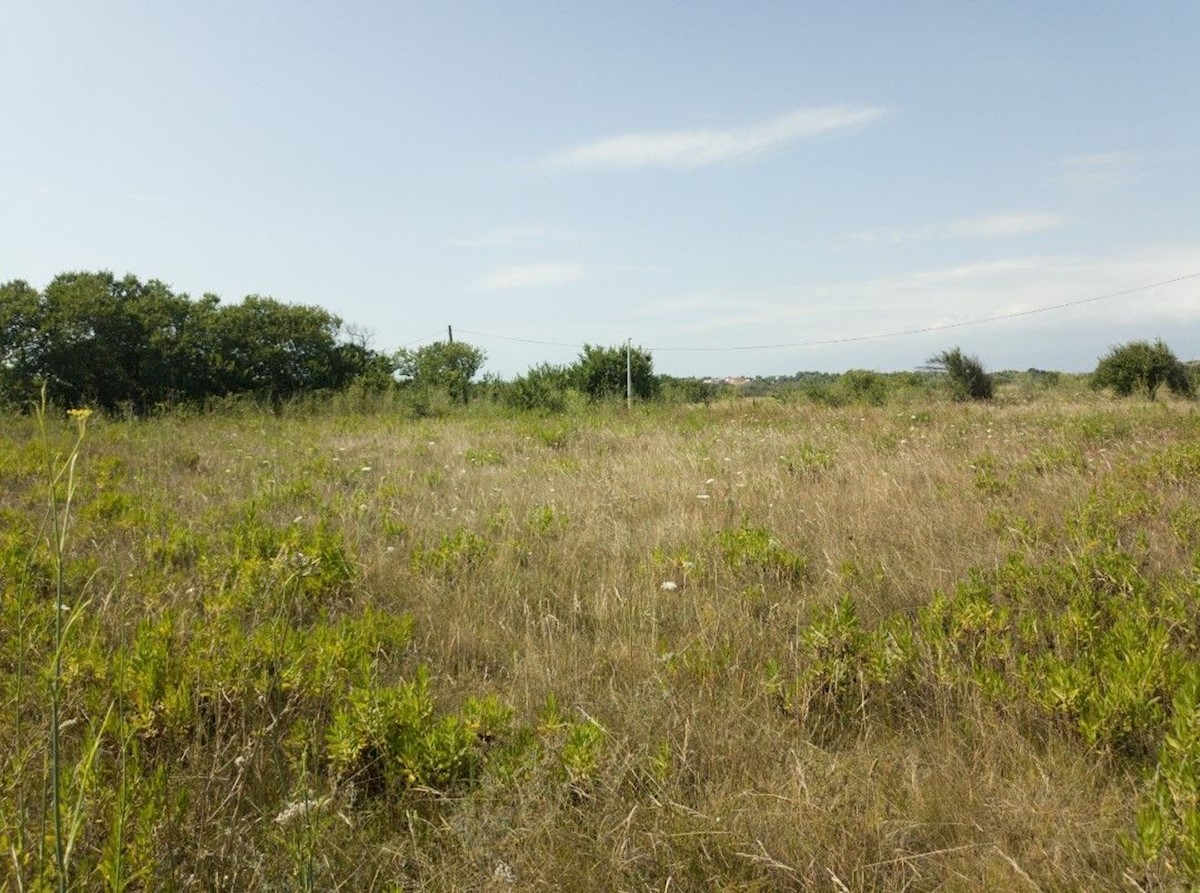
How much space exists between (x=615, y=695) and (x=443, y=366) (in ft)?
92.1

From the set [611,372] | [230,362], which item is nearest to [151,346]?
[230,362]

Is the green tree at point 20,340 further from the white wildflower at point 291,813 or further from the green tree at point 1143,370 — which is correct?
the green tree at point 1143,370

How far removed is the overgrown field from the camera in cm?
168

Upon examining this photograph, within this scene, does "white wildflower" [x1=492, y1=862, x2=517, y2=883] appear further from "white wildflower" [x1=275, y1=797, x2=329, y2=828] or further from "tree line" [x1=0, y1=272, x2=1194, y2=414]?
"tree line" [x1=0, y1=272, x2=1194, y2=414]

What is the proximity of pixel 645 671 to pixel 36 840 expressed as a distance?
178 centimetres

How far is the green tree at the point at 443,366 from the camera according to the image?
2160 centimetres

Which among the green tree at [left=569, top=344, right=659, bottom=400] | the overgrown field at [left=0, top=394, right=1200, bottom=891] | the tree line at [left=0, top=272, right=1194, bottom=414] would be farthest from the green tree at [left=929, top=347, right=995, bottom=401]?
the overgrown field at [left=0, top=394, right=1200, bottom=891]

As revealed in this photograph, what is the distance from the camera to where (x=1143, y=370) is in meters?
20.4

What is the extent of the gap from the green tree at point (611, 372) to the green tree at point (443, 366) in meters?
3.74

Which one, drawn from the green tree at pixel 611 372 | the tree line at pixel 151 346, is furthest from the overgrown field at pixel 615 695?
the green tree at pixel 611 372

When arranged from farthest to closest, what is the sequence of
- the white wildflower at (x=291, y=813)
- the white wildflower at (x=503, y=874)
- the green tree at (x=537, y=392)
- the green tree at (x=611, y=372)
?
the green tree at (x=611, y=372) < the green tree at (x=537, y=392) < the white wildflower at (x=291, y=813) < the white wildflower at (x=503, y=874)

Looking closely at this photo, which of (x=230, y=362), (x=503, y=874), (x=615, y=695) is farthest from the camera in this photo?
(x=230, y=362)

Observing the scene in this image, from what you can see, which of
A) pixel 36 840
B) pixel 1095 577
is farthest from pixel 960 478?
pixel 36 840

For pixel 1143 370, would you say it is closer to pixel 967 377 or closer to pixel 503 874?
pixel 967 377
